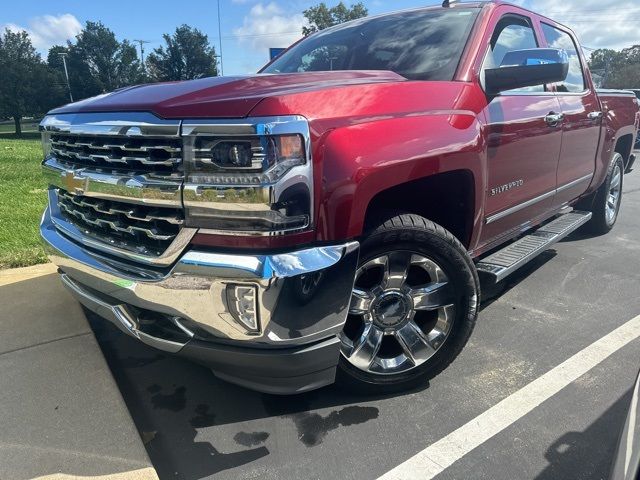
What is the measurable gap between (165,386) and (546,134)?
296cm

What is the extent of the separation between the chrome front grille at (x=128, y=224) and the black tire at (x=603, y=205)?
16.2 ft

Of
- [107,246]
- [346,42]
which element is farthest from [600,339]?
[107,246]

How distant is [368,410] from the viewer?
2.63 m

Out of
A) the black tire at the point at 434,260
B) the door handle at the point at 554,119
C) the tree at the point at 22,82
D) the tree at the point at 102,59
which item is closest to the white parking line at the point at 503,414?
the black tire at the point at 434,260

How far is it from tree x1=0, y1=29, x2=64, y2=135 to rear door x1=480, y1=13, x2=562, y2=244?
54075 mm

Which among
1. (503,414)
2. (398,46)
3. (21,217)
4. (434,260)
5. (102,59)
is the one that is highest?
(102,59)

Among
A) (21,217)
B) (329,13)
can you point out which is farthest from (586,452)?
(329,13)

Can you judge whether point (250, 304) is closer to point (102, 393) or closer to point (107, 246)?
point (107, 246)

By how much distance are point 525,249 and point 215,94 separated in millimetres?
2510

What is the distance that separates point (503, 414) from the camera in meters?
2.57

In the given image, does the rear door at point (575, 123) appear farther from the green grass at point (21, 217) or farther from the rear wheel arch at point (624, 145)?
the green grass at point (21, 217)

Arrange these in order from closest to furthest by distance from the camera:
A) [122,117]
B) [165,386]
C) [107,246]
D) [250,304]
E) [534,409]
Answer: [250,304] → [122,117] → [107,246] → [534,409] → [165,386]

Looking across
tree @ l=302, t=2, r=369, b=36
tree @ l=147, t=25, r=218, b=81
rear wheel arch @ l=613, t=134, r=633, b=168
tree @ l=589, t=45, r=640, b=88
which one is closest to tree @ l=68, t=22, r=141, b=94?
tree @ l=147, t=25, r=218, b=81

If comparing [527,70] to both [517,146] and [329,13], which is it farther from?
[329,13]
